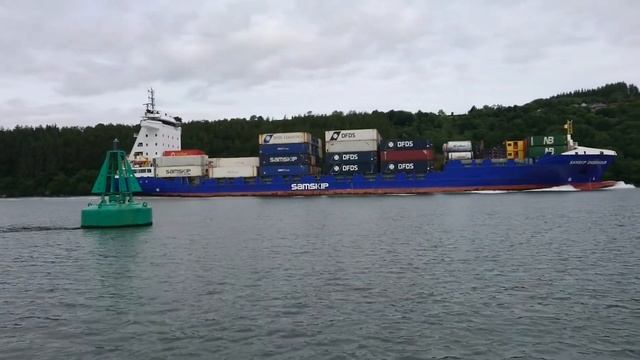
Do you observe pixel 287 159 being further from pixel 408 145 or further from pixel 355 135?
pixel 408 145

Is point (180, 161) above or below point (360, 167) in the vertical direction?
above

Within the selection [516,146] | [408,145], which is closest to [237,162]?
[408,145]

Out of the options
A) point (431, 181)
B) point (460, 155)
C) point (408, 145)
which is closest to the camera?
point (431, 181)

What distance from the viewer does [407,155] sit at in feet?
268

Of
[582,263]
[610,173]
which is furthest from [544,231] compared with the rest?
[610,173]

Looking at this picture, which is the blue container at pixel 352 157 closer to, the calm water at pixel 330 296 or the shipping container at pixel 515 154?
the shipping container at pixel 515 154

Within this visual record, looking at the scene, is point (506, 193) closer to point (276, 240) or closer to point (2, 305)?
point (276, 240)

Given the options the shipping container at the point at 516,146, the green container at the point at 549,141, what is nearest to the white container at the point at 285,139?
the shipping container at the point at 516,146

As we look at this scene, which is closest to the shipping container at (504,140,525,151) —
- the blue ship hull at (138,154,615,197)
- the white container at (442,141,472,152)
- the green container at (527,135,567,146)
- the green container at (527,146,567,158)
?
the green container at (527,135,567,146)

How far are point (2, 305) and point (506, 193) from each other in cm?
6951

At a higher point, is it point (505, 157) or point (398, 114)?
point (398, 114)

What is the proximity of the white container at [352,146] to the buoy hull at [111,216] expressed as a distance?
50.2 m

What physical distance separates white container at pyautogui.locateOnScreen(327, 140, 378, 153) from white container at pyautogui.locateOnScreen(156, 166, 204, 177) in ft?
72.1

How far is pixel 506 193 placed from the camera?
75938 millimetres
